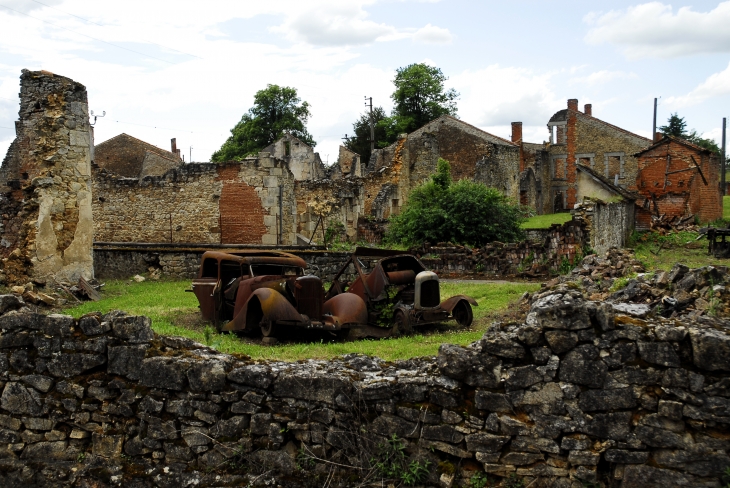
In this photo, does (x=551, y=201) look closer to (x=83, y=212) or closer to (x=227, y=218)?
(x=227, y=218)

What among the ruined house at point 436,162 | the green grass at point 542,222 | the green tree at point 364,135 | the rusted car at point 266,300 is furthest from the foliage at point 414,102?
the rusted car at point 266,300

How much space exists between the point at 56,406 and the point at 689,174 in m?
22.4

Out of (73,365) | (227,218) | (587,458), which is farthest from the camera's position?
(227,218)

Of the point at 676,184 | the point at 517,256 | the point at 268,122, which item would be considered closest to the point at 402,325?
the point at 517,256

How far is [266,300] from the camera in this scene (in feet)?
32.4

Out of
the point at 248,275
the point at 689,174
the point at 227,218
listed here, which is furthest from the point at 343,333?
the point at 689,174

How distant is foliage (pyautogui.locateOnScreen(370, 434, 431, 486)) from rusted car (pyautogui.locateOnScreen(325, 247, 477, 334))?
4765 millimetres

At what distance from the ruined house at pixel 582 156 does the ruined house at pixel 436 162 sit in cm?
429

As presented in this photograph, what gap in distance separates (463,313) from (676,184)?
16209mm

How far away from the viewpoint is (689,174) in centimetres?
2367

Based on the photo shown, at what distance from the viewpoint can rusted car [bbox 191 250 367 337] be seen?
980cm

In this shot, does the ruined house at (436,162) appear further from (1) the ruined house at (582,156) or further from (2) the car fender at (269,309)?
(2) the car fender at (269,309)

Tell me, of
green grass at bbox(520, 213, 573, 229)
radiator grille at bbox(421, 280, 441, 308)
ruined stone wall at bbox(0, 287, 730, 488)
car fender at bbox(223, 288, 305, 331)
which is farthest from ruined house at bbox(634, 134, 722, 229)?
ruined stone wall at bbox(0, 287, 730, 488)

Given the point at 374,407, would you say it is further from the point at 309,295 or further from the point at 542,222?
the point at 542,222
